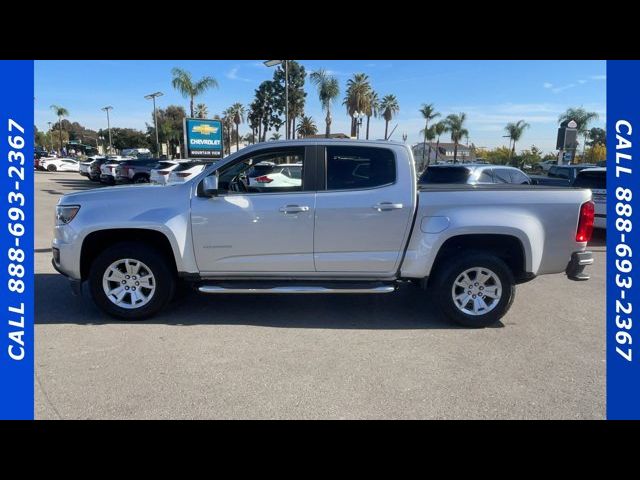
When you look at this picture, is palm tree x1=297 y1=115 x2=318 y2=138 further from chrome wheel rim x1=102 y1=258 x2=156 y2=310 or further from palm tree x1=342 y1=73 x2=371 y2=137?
chrome wheel rim x1=102 y1=258 x2=156 y2=310

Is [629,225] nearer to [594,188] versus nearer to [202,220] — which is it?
[202,220]

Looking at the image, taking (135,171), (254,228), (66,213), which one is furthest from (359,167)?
(135,171)

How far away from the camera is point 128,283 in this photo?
4.62m

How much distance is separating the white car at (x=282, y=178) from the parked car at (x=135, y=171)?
1632 centimetres

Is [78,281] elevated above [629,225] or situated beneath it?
situated beneath

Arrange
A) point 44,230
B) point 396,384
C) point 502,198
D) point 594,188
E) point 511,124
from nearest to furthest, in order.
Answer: point 396,384
point 502,198
point 594,188
point 44,230
point 511,124

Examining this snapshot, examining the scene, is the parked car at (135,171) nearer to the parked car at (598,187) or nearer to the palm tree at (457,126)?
the parked car at (598,187)

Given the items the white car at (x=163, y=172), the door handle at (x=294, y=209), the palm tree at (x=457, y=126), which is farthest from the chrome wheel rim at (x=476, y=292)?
the palm tree at (x=457, y=126)

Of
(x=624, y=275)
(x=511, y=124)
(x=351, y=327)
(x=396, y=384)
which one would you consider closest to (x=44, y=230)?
(x=351, y=327)

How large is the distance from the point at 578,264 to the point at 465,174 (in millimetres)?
5215

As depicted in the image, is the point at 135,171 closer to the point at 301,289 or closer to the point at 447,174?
the point at 447,174

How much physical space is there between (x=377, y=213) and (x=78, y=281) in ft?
10.7

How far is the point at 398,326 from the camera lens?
15.2 feet

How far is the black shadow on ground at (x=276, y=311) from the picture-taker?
184 inches
